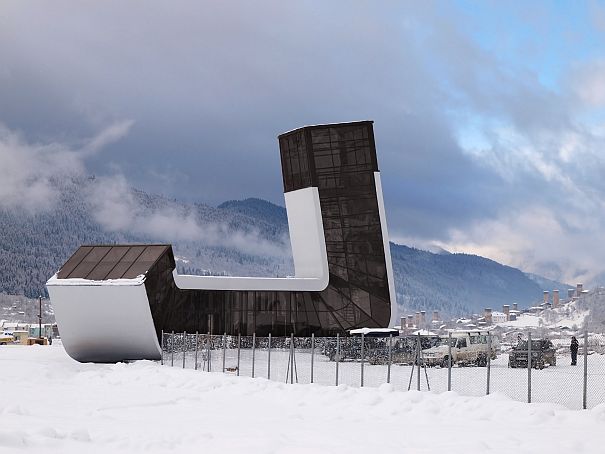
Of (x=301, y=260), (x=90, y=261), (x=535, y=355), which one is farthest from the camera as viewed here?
(x=301, y=260)

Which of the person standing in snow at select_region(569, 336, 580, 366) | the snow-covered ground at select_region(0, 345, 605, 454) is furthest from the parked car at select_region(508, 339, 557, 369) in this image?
the snow-covered ground at select_region(0, 345, 605, 454)

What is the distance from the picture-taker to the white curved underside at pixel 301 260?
52.7 meters

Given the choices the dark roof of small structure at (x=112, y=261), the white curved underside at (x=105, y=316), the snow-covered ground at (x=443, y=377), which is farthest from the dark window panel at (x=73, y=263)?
the snow-covered ground at (x=443, y=377)

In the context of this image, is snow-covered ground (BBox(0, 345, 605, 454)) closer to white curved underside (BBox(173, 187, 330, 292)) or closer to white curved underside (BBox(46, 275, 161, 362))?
white curved underside (BBox(46, 275, 161, 362))

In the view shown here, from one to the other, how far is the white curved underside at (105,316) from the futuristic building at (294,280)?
0.17ft

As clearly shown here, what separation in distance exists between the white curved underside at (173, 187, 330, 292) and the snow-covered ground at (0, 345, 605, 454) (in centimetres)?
2007

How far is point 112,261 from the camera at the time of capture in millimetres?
48688

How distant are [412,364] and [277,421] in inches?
525

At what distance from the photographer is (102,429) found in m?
19.8

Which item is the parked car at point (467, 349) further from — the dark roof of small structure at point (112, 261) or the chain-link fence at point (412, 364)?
the dark roof of small structure at point (112, 261)

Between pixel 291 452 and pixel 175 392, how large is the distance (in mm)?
14804

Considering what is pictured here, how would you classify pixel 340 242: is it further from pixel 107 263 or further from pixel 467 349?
pixel 107 263

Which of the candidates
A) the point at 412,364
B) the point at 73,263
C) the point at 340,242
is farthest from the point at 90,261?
the point at 412,364

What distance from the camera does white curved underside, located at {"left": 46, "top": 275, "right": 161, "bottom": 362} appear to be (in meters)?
46.3
